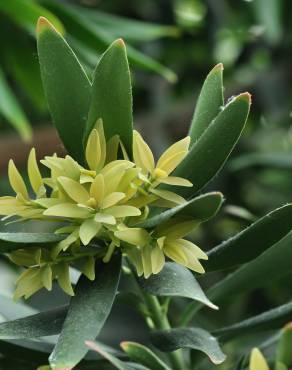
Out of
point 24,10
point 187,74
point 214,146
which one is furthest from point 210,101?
point 187,74

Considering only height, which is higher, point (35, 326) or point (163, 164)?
point (163, 164)

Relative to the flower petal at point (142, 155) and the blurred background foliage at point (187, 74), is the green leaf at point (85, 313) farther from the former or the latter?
the blurred background foliage at point (187, 74)

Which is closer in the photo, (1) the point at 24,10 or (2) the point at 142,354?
(2) the point at 142,354

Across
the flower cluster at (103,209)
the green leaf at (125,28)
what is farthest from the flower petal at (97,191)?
the green leaf at (125,28)

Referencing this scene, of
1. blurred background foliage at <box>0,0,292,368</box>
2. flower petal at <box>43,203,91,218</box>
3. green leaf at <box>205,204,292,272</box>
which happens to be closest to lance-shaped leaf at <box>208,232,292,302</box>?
green leaf at <box>205,204,292,272</box>

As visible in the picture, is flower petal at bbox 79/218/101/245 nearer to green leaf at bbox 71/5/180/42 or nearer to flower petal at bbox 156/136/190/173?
flower petal at bbox 156/136/190/173

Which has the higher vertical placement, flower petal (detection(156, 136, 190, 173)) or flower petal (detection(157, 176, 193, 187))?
flower petal (detection(156, 136, 190, 173))

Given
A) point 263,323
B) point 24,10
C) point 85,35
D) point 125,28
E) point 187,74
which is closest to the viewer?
point 263,323

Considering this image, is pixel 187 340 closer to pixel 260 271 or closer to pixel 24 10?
pixel 260 271
